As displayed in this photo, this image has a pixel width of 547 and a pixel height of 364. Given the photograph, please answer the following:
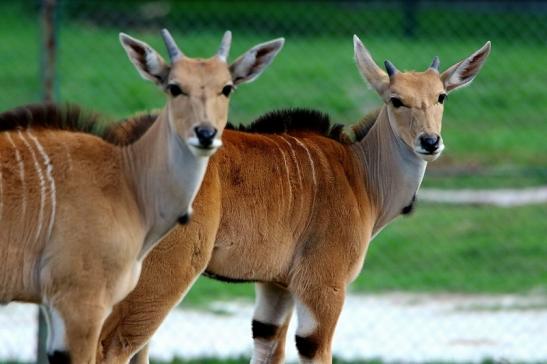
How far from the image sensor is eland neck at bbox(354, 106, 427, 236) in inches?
301

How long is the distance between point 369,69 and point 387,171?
0.55 meters

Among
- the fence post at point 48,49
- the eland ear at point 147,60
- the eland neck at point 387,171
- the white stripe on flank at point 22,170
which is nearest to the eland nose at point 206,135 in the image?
the eland ear at point 147,60

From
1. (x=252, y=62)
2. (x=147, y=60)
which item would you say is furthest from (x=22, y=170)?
(x=252, y=62)

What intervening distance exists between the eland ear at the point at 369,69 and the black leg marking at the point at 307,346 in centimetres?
133

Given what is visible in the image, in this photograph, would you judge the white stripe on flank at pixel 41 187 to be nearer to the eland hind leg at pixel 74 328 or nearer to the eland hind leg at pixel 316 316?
the eland hind leg at pixel 74 328

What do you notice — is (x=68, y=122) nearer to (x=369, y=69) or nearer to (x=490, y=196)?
(x=369, y=69)

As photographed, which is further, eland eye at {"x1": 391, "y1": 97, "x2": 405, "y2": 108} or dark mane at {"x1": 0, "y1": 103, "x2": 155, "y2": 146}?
eland eye at {"x1": 391, "y1": 97, "x2": 405, "y2": 108}

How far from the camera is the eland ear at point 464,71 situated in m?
7.53

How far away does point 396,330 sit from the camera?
36.2 feet

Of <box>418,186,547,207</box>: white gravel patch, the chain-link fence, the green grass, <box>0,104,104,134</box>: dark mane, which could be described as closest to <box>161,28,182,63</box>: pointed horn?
<box>0,104,104,134</box>: dark mane

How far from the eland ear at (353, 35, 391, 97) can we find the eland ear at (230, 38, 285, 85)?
96 cm

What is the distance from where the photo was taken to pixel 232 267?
715cm

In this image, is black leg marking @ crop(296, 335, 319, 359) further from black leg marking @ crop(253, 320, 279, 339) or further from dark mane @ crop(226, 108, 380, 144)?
dark mane @ crop(226, 108, 380, 144)

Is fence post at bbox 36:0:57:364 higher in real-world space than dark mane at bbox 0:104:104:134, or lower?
lower
